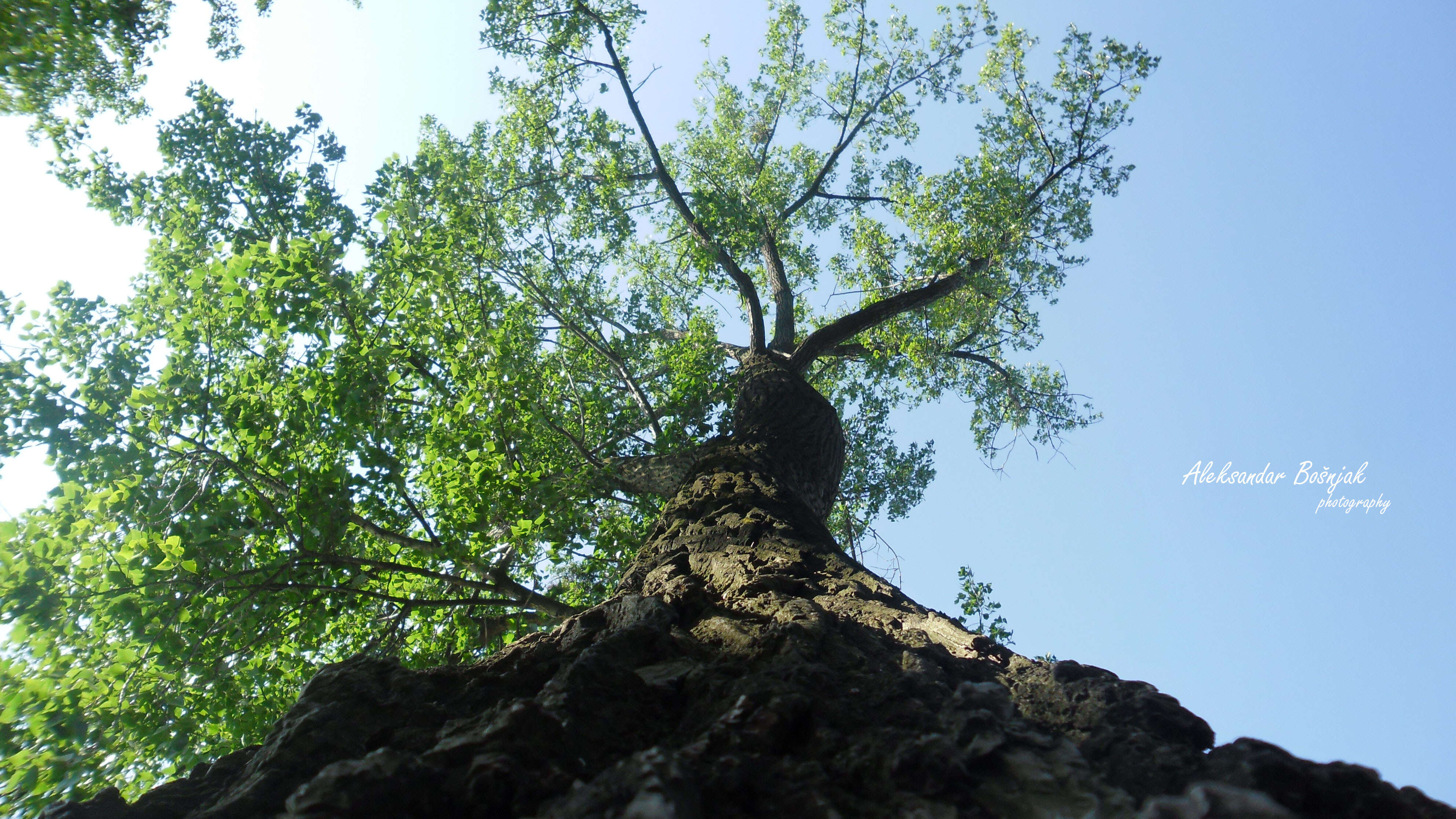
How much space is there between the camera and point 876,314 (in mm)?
8805

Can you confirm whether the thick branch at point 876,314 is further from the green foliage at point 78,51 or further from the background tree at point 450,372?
the green foliage at point 78,51

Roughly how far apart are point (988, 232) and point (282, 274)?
7.48m

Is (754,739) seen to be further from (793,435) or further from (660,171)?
(660,171)

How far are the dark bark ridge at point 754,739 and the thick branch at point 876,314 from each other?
210 inches

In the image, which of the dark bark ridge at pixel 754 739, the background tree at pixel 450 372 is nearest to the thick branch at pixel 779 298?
the background tree at pixel 450 372

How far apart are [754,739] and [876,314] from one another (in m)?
7.48

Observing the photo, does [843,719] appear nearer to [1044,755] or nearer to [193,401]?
[1044,755]

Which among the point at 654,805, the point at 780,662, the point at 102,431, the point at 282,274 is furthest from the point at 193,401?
the point at 654,805

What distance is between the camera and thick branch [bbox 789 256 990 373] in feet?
27.2

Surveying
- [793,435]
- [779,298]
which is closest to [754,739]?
[793,435]

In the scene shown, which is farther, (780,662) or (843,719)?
(780,662)

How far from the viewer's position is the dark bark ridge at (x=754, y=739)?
151 centimetres

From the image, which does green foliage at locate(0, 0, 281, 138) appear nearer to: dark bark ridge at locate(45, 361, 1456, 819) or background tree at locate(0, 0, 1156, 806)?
→ background tree at locate(0, 0, 1156, 806)

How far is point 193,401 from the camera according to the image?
5.13m
